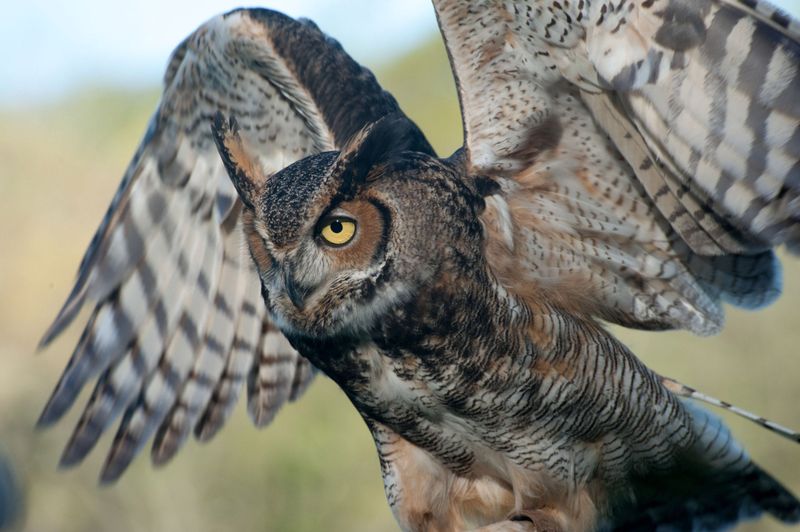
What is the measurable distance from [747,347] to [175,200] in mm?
4982

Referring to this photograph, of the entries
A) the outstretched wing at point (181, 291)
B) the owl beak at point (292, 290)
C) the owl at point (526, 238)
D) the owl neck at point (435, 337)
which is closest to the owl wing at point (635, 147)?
the owl at point (526, 238)

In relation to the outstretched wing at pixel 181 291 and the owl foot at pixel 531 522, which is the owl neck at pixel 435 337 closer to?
the owl foot at pixel 531 522

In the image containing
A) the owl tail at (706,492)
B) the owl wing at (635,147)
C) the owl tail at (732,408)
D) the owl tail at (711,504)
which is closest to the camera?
the owl wing at (635,147)

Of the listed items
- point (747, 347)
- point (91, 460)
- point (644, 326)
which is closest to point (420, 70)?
point (747, 347)

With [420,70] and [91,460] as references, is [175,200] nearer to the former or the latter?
[91,460]

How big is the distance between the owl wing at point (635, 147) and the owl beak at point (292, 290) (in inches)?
25.3

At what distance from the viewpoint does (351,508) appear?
7840 mm

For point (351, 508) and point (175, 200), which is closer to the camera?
point (175, 200)

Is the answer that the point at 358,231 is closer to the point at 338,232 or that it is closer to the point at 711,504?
the point at 338,232

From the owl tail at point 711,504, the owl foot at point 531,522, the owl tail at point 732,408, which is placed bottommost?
the owl tail at point 711,504

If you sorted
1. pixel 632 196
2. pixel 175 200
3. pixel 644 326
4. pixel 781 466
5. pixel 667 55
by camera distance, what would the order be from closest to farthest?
pixel 667 55 → pixel 632 196 → pixel 644 326 → pixel 175 200 → pixel 781 466

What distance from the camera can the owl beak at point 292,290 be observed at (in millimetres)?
3092

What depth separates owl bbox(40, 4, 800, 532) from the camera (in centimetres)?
293

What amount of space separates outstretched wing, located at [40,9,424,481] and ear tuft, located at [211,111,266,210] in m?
0.79
